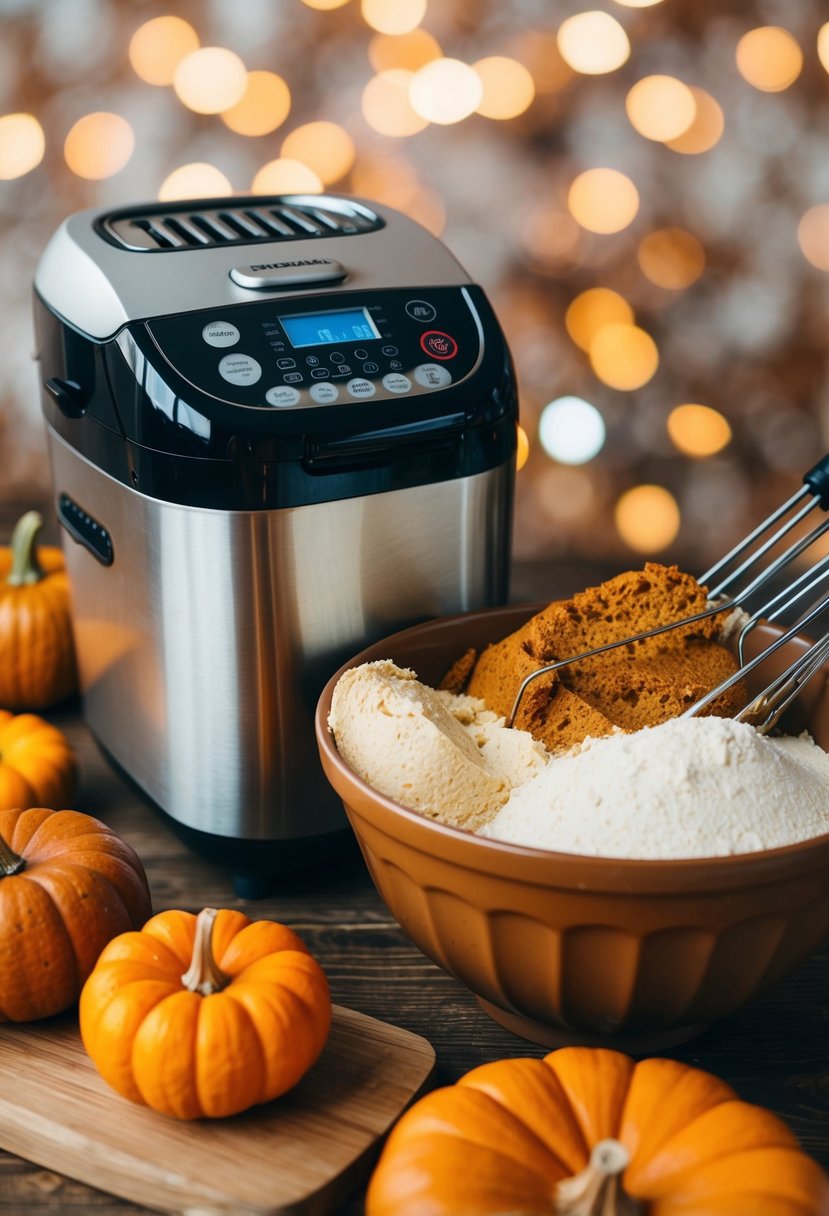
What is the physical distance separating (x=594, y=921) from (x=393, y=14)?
3.75 ft

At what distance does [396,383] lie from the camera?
783 mm

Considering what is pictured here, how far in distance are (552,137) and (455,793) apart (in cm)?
100

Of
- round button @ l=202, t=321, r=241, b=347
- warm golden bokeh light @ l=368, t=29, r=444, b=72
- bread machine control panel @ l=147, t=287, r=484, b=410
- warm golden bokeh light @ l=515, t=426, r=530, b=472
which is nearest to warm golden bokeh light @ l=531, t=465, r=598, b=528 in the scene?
warm golden bokeh light @ l=515, t=426, r=530, b=472

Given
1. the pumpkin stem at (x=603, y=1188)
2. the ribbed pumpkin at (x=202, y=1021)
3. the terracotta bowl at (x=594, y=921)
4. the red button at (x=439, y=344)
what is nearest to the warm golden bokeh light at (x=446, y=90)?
the red button at (x=439, y=344)

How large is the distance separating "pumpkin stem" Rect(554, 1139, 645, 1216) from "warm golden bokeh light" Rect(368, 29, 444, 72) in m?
1.23

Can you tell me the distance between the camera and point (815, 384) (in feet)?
4.85

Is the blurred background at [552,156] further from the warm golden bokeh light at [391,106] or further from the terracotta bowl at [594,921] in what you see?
the terracotta bowl at [594,921]

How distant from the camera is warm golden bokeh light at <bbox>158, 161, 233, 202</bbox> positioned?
1.47 meters

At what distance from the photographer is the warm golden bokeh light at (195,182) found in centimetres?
147

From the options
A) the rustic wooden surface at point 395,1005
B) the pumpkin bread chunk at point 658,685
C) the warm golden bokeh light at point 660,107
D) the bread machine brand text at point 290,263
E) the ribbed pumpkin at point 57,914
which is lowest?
the rustic wooden surface at point 395,1005

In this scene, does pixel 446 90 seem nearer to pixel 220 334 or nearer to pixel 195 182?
pixel 195 182

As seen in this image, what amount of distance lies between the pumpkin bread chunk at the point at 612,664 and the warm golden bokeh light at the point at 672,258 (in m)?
0.77

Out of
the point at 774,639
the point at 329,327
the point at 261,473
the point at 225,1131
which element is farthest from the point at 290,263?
the point at 225,1131

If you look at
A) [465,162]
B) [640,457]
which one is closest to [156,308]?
[465,162]
